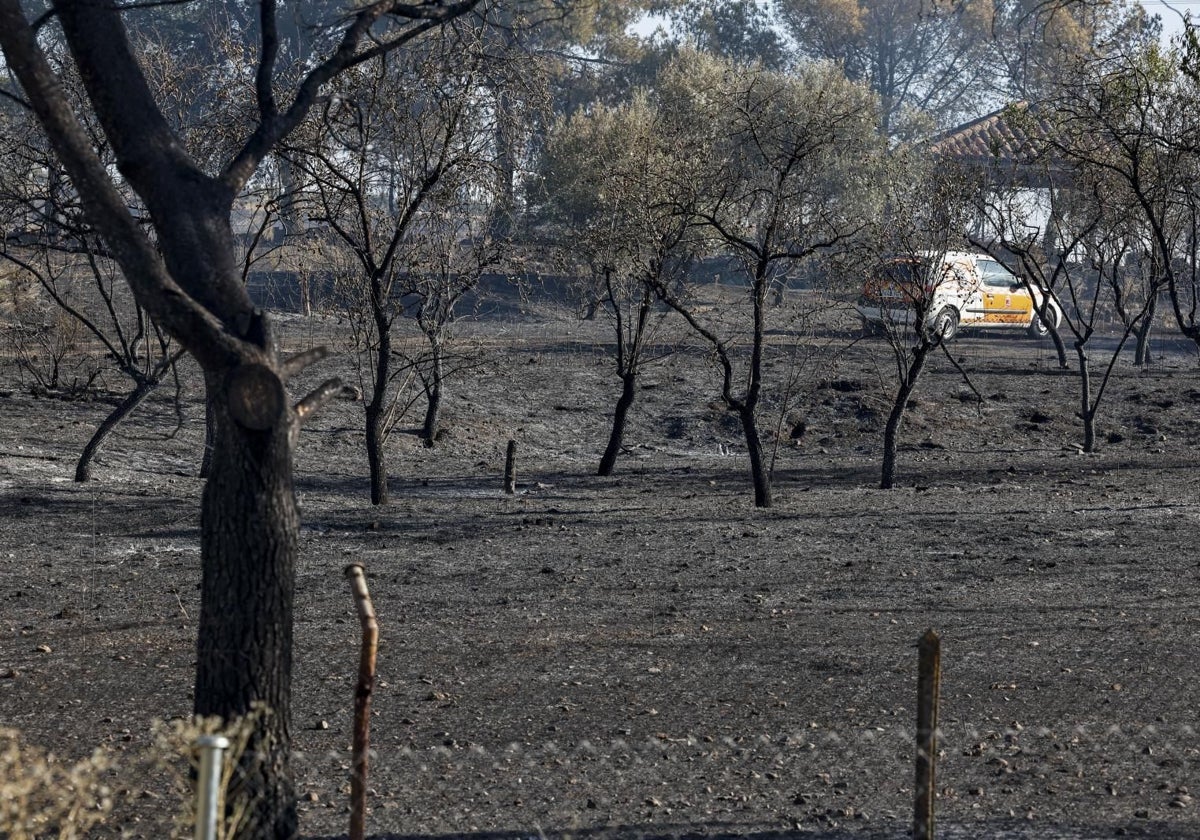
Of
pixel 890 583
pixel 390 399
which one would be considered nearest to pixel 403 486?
pixel 390 399

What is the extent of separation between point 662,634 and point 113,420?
26.5 ft

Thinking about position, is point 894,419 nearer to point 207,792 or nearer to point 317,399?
point 317,399

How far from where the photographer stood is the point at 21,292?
21.3 metres

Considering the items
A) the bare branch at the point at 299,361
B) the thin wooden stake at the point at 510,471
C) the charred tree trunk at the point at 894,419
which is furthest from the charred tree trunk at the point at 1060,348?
the bare branch at the point at 299,361

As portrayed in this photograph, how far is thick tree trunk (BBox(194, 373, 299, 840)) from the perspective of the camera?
15.8 ft

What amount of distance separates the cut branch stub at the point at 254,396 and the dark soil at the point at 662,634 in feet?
4.66

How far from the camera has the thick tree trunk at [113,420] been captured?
14231mm

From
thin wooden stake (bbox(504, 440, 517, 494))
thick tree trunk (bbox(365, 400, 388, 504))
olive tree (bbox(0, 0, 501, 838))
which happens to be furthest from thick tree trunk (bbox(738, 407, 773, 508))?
olive tree (bbox(0, 0, 501, 838))

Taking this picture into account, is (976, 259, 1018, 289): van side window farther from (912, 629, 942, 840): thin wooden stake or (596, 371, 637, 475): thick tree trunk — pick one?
(912, 629, 942, 840): thin wooden stake

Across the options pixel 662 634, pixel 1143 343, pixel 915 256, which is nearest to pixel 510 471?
pixel 915 256

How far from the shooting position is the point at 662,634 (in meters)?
8.66

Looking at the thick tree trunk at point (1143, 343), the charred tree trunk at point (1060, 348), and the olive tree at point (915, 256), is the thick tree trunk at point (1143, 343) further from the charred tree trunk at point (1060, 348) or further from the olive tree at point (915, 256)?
the olive tree at point (915, 256)

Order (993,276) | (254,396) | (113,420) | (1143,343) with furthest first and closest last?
(993,276), (1143,343), (113,420), (254,396)

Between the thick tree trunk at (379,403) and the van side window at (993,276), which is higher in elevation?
the van side window at (993,276)
